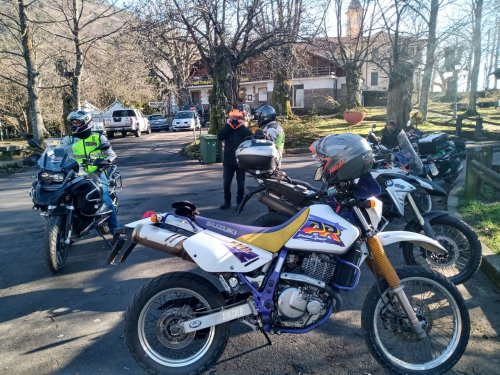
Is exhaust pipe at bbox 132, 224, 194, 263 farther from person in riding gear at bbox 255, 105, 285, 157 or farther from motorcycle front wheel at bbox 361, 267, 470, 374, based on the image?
person in riding gear at bbox 255, 105, 285, 157

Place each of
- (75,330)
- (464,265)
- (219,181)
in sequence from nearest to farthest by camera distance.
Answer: (75,330), (464,265), (219,181)

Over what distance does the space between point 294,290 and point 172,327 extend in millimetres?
932

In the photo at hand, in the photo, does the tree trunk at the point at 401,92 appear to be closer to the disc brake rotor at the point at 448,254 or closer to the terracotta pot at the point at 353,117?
the terracotta pot at the point at 353,117

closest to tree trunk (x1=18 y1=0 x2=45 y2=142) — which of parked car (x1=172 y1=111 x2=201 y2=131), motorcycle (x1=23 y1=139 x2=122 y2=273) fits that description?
parked car (x1=172 y1=111 x2=201 y2=131)

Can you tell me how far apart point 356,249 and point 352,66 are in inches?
1298

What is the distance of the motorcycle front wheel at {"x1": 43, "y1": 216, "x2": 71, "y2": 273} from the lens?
4.92 metres

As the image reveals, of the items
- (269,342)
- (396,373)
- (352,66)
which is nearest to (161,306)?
(269,342)

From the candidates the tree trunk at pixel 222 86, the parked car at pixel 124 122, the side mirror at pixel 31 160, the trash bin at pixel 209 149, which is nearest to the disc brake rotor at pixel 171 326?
the side mirror at pixel 31 160

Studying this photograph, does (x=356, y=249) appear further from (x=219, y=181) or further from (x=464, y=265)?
(x=219, y=181)

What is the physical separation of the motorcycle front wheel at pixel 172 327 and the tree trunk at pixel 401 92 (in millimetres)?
16338

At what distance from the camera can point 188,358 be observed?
10.2 ft

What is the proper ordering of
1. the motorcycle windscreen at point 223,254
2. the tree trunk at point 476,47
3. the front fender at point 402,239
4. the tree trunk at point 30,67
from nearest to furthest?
the motorcycle windscreen at point 223,254 < the front fender at point 402,239 < the tree trunk at point 30,67 < the tree trunk at point 476,47

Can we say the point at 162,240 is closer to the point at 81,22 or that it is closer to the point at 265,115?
the point at 265,115

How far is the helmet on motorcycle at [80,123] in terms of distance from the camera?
19.3ft
